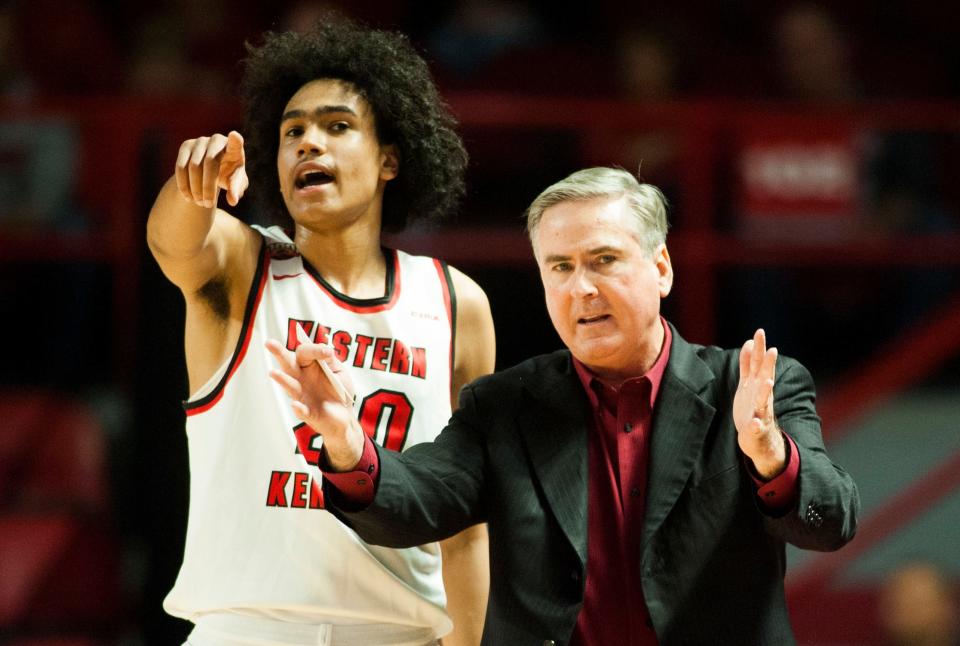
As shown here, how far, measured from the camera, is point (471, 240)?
543cm

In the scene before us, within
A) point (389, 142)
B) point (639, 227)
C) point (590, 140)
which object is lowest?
point (639, 227)

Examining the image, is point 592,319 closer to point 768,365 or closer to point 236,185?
point 768,365

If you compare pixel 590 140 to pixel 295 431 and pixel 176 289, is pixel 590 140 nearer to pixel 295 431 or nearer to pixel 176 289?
pixel 176 289

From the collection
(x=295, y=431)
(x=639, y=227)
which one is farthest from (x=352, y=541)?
(x=639, y=227)

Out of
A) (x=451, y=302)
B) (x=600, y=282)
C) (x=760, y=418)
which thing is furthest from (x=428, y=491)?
(x=451, y=302)

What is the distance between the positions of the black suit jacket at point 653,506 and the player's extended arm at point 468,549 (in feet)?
1.51

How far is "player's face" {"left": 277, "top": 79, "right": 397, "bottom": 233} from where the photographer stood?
9.98 feet

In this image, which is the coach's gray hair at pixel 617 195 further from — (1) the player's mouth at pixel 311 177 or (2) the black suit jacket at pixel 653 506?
(1) the player's mouth at pixel 311 177

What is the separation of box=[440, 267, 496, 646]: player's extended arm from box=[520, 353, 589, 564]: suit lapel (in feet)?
1.42

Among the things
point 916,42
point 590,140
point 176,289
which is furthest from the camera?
point 916,42

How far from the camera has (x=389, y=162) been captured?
3.29 metres

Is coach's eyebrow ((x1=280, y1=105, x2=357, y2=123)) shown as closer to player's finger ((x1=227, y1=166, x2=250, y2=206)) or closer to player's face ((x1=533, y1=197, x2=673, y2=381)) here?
player's finger ((x1=227, y1=166, x2=250, y2=206))

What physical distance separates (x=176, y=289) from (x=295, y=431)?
2069 millimetres

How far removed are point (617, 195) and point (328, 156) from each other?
0.72m
